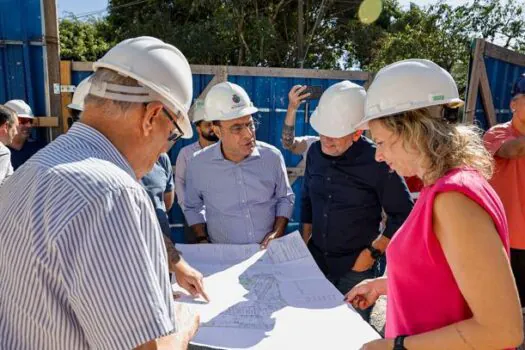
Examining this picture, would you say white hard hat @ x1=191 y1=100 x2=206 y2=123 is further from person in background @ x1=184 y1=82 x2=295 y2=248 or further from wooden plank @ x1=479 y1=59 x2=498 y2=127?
wooden plank @ x1=479 y1=59 x2=498 y2=127

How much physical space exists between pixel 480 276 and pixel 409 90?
626 mm

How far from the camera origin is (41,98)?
441cm

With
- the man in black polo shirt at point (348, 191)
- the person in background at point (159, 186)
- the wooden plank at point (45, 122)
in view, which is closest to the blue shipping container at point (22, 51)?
the wooden plank at point (45, 122)

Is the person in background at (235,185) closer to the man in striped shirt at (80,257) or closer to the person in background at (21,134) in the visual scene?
the man in striped shirt at (80,257)

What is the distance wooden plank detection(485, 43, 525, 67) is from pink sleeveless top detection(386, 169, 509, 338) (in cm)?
443

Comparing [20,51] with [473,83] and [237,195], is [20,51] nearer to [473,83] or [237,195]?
[237,195]

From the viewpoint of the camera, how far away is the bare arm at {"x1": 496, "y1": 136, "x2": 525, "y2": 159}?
9.28 ft

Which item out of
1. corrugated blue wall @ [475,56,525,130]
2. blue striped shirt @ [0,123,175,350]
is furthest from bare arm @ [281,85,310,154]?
corrugated blue wall @ [475,56,525,130]

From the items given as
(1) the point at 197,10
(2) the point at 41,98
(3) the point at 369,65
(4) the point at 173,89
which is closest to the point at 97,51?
(1) the point at 197,10

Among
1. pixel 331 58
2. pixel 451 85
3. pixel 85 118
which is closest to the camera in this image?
pixel 85 118

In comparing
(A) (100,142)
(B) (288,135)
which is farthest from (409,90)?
(B) (288,135)

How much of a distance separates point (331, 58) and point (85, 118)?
60.7 feet

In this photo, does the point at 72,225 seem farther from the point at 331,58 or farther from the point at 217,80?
the point at 331,58

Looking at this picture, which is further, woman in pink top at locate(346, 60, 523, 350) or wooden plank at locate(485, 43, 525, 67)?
wooden plank at locate(485, 43, 525, 67)
